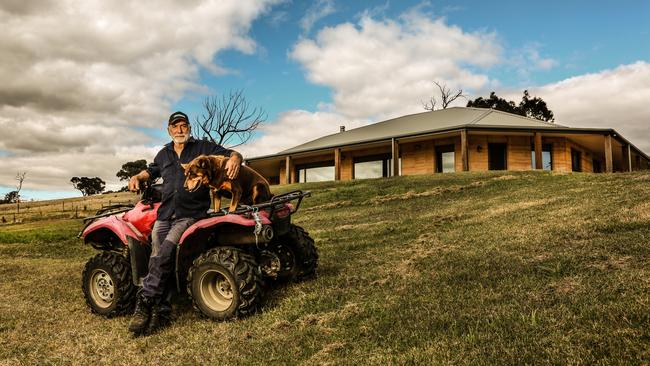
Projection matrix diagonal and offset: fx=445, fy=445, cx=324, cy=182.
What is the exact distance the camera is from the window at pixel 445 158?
25.9 meters

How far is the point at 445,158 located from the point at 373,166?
15.3ft

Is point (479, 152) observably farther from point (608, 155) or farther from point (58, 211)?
point (58, 211)

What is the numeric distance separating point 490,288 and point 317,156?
88.3ft

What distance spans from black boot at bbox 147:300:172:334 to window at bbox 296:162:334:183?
85.6ft

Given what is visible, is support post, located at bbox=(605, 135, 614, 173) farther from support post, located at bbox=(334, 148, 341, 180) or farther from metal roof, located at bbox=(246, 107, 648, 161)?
support post, located at bbox=(334, 148, 341, 180)

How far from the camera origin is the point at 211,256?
176 inches

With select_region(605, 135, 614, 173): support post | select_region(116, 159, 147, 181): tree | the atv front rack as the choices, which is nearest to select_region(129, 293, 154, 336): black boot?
the atv front rack

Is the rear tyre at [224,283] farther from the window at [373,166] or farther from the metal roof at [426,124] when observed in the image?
the window at [373,166]

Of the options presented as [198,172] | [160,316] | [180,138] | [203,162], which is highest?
[180,138]

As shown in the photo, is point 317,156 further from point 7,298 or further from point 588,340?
point 588,340

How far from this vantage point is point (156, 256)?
14.8 feet

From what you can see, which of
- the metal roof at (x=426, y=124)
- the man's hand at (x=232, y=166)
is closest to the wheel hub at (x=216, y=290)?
the man's hand at (x=232, y=166)

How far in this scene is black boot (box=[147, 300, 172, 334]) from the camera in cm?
447

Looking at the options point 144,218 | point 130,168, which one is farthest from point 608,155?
point 130,168
